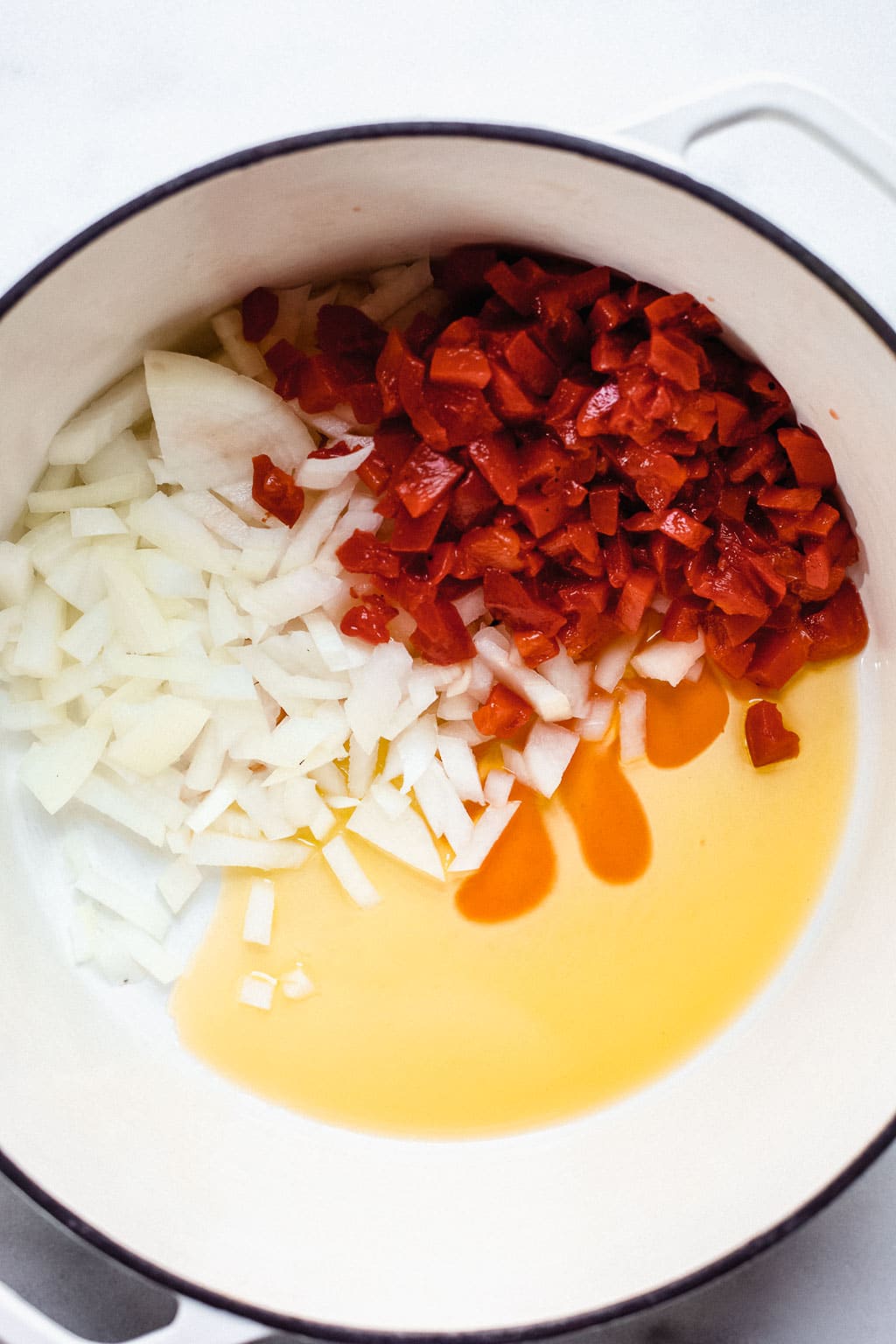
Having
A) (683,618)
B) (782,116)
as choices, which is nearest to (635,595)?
(683,618)

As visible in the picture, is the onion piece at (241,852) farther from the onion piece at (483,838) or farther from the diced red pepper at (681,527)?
the diced red pepper at (681,527)

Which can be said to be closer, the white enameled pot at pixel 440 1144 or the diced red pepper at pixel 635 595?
the white enameled pot at pixel 440 1144

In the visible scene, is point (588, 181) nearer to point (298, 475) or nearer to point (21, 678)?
point (298, 475)

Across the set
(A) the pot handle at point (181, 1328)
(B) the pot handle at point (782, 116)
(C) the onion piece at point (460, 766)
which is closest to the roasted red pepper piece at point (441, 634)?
(C) the onion piece at point (460, 766)

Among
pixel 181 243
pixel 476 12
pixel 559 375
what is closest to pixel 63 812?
pixel 181 243

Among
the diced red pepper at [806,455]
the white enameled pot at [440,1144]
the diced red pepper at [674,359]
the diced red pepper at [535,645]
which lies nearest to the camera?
the white enameled pot at [440,1144]

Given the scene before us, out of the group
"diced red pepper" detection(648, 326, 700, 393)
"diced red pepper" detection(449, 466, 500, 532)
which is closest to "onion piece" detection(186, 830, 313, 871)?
"diced red pepper" detection(449, 466, 500, 532)

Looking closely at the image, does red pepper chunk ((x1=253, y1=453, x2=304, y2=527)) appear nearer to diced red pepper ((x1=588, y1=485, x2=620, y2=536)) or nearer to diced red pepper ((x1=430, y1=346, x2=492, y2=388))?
diced red pepper ((x1=430, y1=346, x2=492, y2=388))
